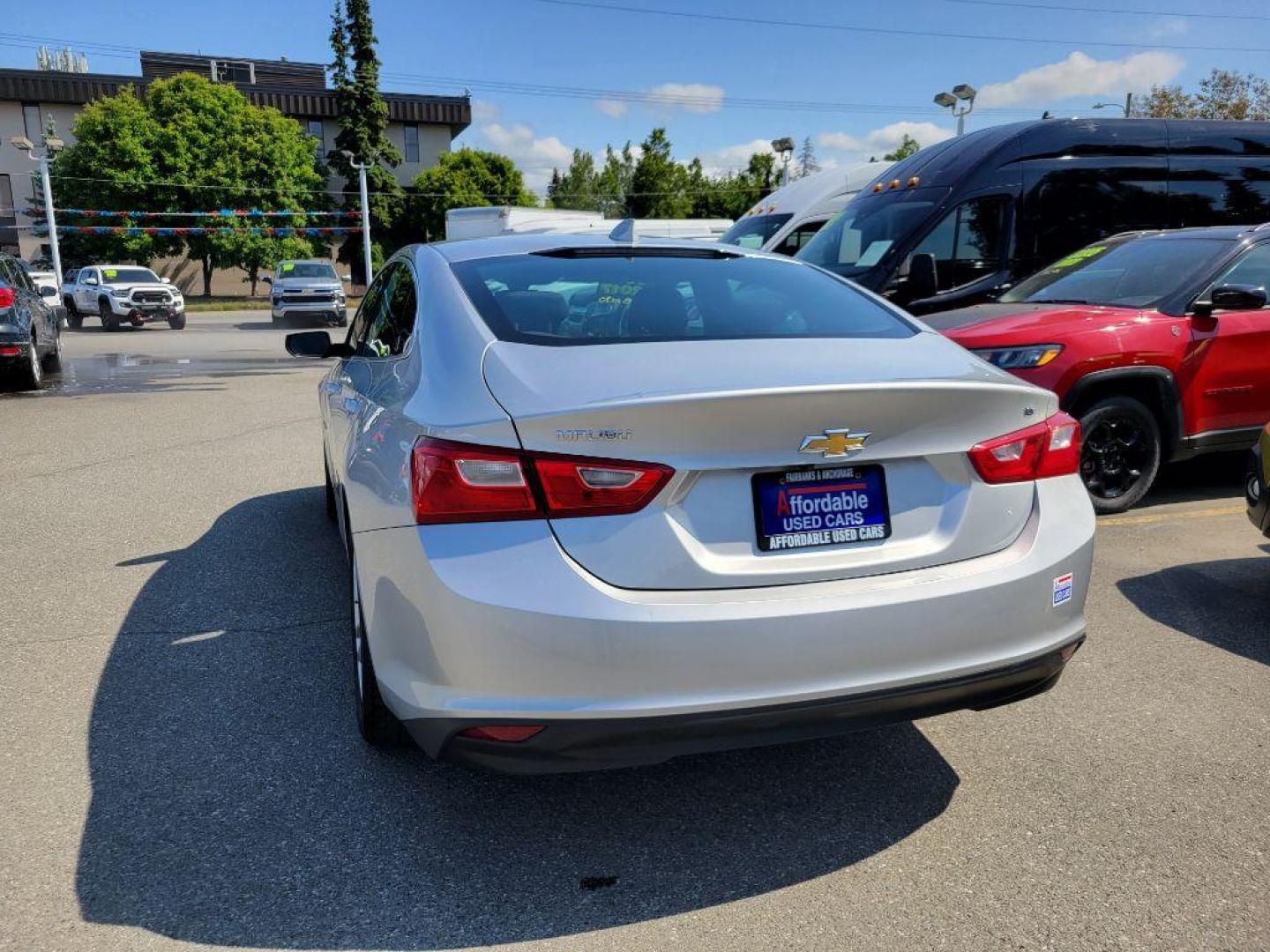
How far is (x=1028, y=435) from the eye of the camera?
267 centimetres

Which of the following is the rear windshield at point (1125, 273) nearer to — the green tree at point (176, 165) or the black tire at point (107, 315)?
the black tire at point (107, 315)

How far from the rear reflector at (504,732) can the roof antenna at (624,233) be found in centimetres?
210

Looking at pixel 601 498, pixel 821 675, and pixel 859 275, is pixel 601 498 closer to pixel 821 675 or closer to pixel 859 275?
pixel 821 675

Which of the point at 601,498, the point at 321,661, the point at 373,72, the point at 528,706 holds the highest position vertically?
the point at 373,72

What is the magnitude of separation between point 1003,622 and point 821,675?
0.54m

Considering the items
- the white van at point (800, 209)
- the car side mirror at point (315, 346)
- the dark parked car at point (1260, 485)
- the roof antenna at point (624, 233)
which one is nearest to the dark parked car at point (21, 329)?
the car side mirror at point (315, 346)

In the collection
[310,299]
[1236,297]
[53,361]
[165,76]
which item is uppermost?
[165,76]

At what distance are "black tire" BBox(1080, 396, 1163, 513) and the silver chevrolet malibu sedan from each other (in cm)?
336

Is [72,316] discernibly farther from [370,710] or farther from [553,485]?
[553,485]

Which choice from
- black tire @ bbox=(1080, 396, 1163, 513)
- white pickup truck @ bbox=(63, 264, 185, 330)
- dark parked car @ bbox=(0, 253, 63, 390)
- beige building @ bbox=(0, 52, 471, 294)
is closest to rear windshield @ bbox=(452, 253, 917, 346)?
black tire @ bbox=(1080, 396, 1163, 513)

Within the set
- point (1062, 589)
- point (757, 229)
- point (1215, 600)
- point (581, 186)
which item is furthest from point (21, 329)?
point (581, 186)

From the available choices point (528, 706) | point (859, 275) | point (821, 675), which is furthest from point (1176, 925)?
point (859, 275)

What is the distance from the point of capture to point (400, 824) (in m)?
2.80

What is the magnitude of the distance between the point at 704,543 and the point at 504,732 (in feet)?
2.10
